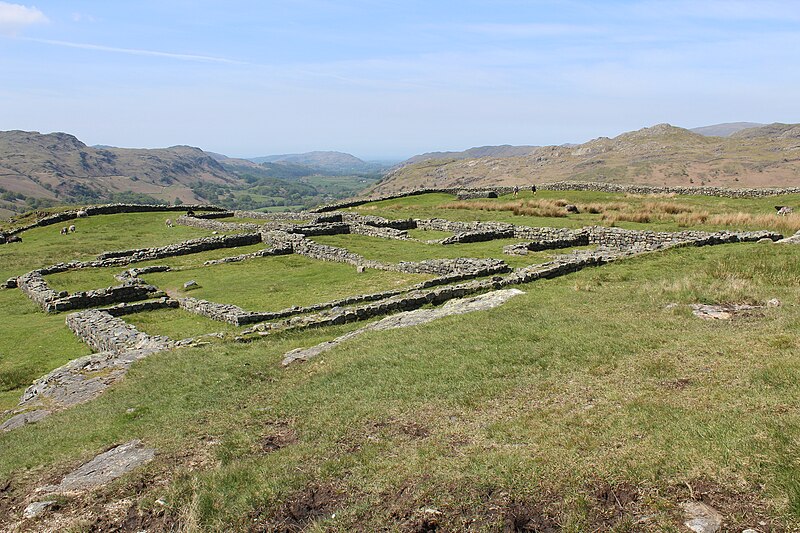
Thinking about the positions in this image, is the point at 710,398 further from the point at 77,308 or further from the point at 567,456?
the point at 77,308

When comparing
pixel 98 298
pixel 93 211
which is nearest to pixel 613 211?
pixel 98 298

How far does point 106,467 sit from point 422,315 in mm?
9637

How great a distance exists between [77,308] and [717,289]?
2340 cm

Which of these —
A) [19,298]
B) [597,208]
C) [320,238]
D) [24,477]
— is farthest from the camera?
[597,208]

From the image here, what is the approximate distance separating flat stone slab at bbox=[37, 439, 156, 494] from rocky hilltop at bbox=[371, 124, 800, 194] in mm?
88744

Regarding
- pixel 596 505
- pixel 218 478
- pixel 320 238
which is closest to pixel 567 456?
pixel 596 505

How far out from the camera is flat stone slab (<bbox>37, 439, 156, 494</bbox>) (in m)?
8.56

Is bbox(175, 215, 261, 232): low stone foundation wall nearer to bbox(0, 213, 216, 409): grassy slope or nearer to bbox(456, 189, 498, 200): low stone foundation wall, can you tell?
bbox(0, 213, 216, 409): grassy slope

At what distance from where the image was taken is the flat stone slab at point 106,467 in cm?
856

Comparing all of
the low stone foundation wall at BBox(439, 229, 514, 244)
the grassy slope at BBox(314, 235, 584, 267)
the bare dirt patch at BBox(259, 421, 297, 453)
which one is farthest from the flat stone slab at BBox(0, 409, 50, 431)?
the low stone foundation wall at BBox(439, 229, 514, 244)

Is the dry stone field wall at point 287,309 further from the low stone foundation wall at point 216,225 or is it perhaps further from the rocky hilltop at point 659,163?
the rocky hilltop at point 659,163

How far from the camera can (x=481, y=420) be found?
908cm

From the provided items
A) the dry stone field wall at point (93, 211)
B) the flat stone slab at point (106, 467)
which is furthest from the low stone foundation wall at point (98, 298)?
the dry stone field wall at point (93, 211)

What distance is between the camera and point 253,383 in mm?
12641
